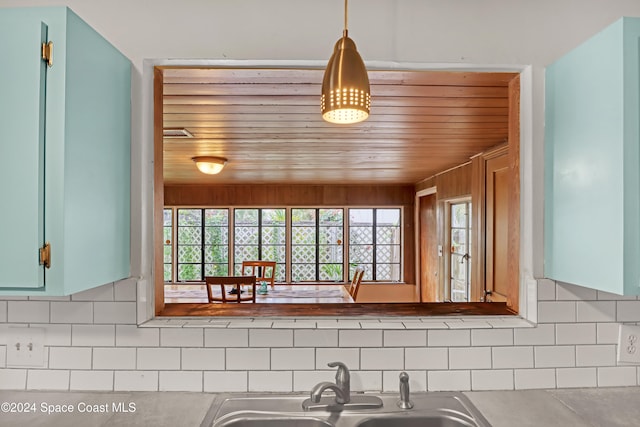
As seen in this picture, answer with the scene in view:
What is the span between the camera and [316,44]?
1.27 m

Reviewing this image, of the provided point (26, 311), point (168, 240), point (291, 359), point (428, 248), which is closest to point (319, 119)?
point (291, 359)

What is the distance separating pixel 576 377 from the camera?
127 cm

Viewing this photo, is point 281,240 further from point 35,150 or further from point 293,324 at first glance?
point 35,150

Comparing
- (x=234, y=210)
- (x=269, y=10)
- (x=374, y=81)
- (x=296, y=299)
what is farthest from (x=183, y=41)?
(x=234, y=210)

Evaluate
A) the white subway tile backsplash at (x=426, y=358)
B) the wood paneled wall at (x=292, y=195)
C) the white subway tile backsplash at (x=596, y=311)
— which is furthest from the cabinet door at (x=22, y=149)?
the wood paneled wall at (x=292, y=195)

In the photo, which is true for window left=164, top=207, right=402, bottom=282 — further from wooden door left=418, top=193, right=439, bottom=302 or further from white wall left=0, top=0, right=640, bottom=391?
white wall left=0, top=0, right=640, bottom=391

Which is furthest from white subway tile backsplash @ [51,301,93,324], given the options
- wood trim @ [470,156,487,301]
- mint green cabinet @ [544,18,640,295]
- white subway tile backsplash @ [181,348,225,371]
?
wood trim @ [470,156,487,301]

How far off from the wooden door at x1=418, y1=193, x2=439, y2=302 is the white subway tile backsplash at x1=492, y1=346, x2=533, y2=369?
3.60 m

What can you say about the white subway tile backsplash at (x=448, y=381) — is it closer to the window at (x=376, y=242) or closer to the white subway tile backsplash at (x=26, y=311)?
the white subway tile backsplash at (x=26, y=311)

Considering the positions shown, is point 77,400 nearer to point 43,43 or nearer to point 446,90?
point 43,43

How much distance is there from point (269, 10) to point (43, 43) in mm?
644

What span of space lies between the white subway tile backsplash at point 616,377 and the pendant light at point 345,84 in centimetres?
118

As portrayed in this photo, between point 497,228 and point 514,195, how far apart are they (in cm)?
174

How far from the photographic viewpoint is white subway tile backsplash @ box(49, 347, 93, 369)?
1.25 m
